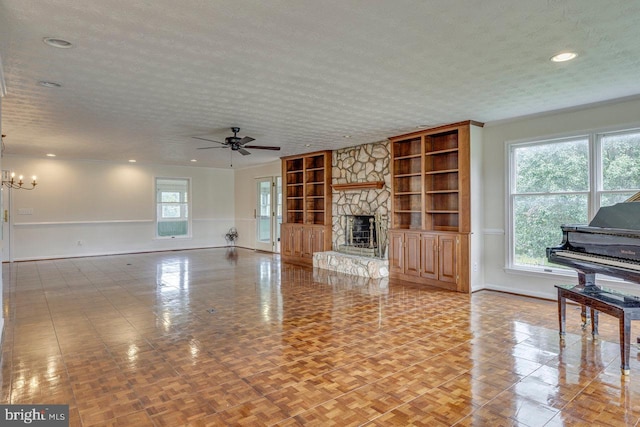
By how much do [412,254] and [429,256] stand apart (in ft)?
1.15

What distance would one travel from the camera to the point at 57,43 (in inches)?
114

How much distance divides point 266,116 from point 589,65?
12.1 feet

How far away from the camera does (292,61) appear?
332cm

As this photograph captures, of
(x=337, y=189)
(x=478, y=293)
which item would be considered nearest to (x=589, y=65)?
(x=478, y=293)

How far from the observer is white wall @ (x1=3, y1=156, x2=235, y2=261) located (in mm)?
9172

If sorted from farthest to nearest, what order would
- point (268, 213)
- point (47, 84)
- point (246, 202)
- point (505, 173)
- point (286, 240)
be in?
point (246, 202) → point (268, 213) → point (286, 240) → point (505, 173) → point (47, 84)

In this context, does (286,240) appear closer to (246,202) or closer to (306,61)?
(246,202)

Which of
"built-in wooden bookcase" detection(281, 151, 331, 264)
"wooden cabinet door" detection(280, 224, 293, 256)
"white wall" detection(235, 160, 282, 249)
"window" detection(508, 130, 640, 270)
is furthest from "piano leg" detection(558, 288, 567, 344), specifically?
"white wall" detection(235, 160, 282, 249)

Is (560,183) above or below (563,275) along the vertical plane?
above

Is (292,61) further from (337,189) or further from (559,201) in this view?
(337,189)

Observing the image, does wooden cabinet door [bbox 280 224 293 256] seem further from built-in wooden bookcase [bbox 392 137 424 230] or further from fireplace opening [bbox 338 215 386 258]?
built-in wooden bookcase [bbox 392 137 424 230]

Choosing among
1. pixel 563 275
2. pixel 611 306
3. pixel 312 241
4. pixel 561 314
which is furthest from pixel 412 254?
pixel 611 306

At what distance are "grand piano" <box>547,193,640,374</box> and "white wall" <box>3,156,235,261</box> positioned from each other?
10065 mm

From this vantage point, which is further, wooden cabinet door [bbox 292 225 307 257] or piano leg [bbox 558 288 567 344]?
wooden cabinet door [bbox 292 225 307 257]
